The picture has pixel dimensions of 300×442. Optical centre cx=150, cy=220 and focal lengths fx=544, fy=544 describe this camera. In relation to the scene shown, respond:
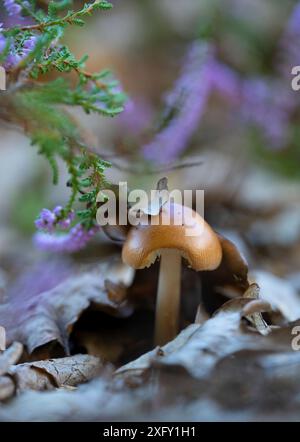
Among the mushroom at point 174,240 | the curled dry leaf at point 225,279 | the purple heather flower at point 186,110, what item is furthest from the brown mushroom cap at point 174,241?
the purple heather flower at point 186,110

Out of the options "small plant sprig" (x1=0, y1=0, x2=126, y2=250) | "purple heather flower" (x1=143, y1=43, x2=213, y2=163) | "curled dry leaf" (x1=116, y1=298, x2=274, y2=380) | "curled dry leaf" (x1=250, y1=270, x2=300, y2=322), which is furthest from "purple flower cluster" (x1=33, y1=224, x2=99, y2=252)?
"purple heather flower" (x1=143, y1=43, x2=213, y2=163)

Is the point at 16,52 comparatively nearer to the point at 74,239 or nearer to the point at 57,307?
the point at 74,239

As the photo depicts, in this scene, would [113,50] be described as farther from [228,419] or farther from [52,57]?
[228,419]

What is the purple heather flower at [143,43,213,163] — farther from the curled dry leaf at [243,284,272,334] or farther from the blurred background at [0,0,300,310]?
the curled dry leaf at [243,284,272,334]

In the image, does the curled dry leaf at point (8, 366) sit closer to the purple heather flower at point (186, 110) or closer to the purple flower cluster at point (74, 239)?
the purple flower cluster at point (74, 239)

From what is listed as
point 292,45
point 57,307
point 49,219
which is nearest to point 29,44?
point 49,219
